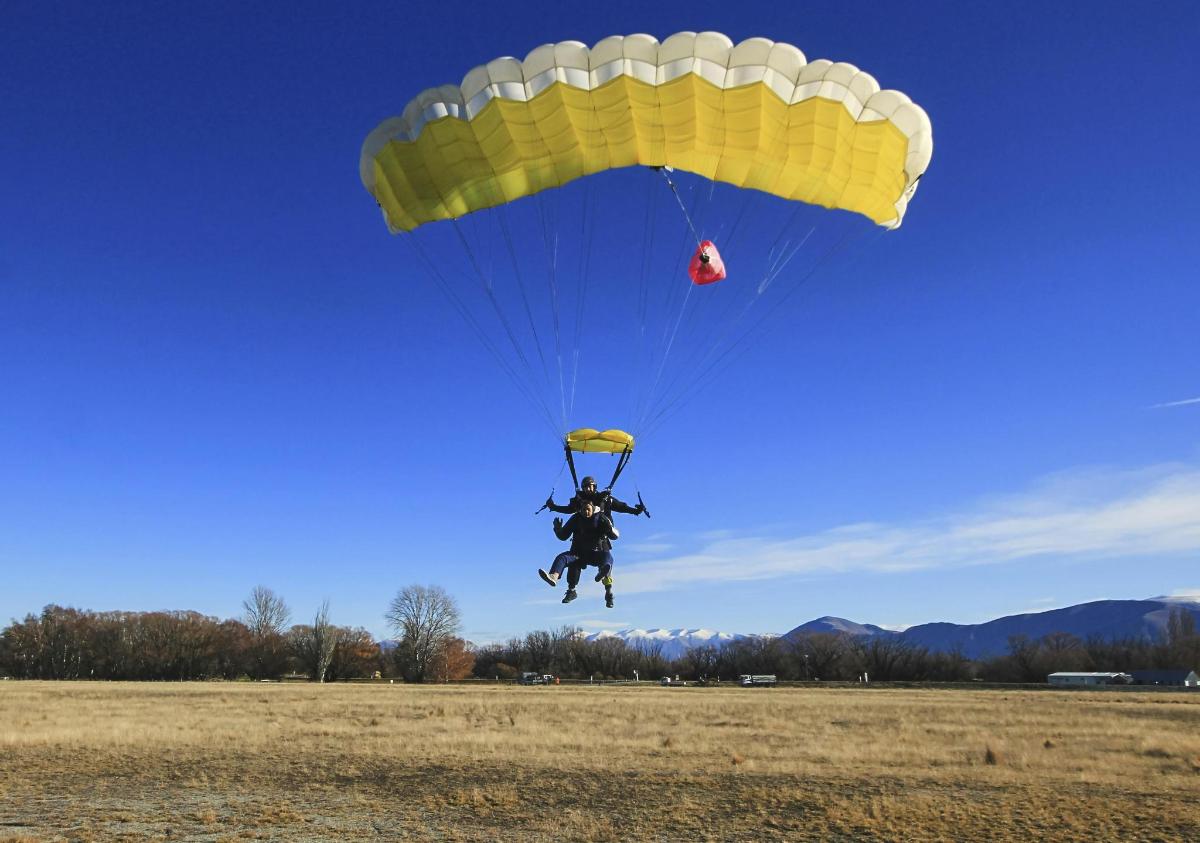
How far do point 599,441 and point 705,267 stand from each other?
370 centimetres

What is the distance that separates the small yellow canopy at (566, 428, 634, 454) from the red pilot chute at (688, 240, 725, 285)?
10.4 ft

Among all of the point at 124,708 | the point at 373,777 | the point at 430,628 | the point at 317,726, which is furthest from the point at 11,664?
the point at 373,777

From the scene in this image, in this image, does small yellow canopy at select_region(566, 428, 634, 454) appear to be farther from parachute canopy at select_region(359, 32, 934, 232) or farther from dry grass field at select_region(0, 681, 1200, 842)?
dry grass field at select_region(0, 681, 1200, 842)

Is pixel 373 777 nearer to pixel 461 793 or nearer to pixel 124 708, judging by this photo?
pixel 461 793

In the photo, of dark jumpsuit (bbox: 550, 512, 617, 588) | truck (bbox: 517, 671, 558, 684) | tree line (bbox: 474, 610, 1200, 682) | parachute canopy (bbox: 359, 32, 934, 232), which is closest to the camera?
parachute canopy (bbox: 359, 32, 934, 232)

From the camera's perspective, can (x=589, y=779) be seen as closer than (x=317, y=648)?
Yes

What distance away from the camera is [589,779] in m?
16.1

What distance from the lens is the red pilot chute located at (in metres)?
14.8

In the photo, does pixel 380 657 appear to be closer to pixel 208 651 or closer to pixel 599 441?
pixel 208 651

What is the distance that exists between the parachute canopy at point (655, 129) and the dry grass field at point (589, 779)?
10.0 m

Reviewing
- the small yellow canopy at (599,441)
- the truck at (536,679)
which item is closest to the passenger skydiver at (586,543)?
the small yellow canopy at (599,441)

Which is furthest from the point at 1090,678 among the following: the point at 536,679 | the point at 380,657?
the point at 380,657

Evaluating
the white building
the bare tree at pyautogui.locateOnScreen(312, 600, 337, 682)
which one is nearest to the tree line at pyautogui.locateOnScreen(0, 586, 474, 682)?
the bare tree at pyautogui.locateOnScreen(312, 600, 337, 682)

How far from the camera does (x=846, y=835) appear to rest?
1182cm
